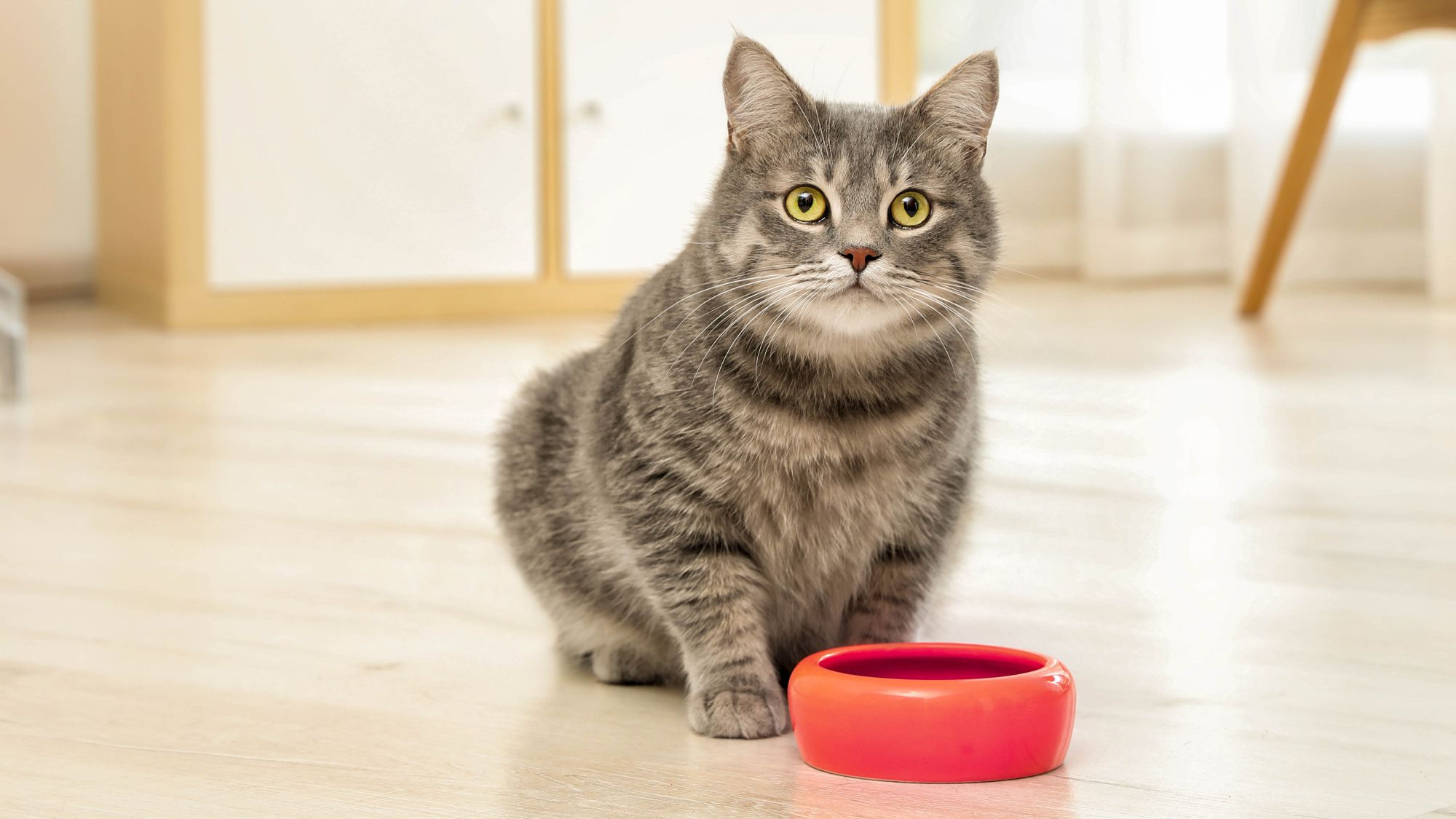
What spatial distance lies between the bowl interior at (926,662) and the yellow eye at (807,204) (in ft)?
0.96

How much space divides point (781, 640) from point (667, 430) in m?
0.19

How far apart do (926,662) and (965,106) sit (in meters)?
0.39

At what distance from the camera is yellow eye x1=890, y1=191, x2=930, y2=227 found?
1.03 meters

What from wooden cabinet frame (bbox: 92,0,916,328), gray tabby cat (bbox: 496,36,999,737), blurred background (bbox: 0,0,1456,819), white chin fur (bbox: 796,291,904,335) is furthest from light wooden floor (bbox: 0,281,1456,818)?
wooden cabinet frame (bbox: 92,0,916,328)

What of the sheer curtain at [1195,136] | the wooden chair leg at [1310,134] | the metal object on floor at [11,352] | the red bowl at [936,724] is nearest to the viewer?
the red bowl at [936,724]

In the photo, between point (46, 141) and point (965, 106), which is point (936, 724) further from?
point (46, 141)

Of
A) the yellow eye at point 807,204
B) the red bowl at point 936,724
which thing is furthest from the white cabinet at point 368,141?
the red bowl at point 936,724

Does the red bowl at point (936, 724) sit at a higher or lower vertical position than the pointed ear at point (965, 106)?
lower

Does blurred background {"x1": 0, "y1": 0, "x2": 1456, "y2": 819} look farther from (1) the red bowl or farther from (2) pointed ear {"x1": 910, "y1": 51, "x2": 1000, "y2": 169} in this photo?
(2) pointed ear {"x1": 910, "y1": 51, "x2": 1000, "y2": 169}

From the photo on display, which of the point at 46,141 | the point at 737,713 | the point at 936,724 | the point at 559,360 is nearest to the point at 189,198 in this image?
the point at 46,141

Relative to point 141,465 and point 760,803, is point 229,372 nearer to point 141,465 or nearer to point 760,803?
point 141,465

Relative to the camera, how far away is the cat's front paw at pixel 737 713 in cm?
103

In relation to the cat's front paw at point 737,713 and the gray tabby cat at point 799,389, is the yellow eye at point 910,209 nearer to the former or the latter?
the gray tabby cat at point 799,389

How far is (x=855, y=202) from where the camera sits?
1015 mm
